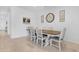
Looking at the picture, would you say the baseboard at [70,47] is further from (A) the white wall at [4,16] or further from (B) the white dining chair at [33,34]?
(A) the white wall at [4,16]

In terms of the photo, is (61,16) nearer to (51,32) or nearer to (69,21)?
(69,21)

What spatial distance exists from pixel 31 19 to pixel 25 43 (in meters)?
0.43

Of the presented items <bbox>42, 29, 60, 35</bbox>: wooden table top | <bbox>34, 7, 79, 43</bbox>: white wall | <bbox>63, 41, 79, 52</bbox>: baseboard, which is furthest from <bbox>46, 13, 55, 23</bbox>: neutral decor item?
<bbox>63, 41, 79, 52</bbox>: baseboard

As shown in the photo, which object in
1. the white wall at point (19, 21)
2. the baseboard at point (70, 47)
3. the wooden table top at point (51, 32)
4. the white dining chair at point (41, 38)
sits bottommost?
the baseboard at point (70, 47)

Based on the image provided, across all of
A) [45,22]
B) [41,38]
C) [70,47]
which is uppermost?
[45,22]

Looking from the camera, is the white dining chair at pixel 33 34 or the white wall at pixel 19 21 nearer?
the white wall at pixel 19 21

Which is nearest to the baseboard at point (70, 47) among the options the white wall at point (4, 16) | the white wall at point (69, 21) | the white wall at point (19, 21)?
the white wall at point (69, 21)

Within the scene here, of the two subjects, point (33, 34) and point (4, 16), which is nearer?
point (4, 16)

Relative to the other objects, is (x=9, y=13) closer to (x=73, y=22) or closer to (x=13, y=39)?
(x=13, y=39)

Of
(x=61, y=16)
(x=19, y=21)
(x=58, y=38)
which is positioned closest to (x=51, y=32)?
(x=58, y=38)

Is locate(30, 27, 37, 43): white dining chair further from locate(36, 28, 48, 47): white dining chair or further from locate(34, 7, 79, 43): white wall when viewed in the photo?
locate(34, 7, 79, 43): white wall
